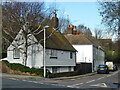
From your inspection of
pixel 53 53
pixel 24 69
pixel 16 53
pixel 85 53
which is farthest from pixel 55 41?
pixel 85 53

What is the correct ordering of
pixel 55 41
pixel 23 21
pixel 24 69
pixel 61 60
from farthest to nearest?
pixel 55 41 < pixel 61 60 < pixel 23 21 < pixel 24 69

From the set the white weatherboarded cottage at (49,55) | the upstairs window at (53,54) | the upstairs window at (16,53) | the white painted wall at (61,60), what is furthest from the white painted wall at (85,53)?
the upstairs window at (16,53)

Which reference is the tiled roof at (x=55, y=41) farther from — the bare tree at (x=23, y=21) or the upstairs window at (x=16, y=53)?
the upstairs window at (x=16, y=53)

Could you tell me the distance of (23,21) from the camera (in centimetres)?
3150

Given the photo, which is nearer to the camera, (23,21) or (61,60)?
(23,21)

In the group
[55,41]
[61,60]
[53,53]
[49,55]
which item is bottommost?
[61,60]

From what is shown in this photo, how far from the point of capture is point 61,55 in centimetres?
3516

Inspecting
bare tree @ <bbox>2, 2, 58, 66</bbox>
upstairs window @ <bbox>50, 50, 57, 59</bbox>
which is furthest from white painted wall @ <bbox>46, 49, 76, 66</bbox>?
bare tree @ <bbox>2, 2, 58, 66</bbox>

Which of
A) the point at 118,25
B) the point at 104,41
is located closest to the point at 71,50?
the point at 118,25

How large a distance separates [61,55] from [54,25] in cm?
729

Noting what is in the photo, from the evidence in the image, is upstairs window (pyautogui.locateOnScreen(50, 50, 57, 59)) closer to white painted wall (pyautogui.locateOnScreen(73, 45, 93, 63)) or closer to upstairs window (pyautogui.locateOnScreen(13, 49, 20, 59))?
upstairs window (pyautogui.locateOnScreen(13, 49, 20, 59))

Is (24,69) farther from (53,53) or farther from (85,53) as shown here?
(85,53)

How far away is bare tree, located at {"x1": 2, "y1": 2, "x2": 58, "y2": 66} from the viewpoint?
30.0m

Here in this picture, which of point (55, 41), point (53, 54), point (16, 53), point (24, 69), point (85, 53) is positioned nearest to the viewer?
point (24, 69)
